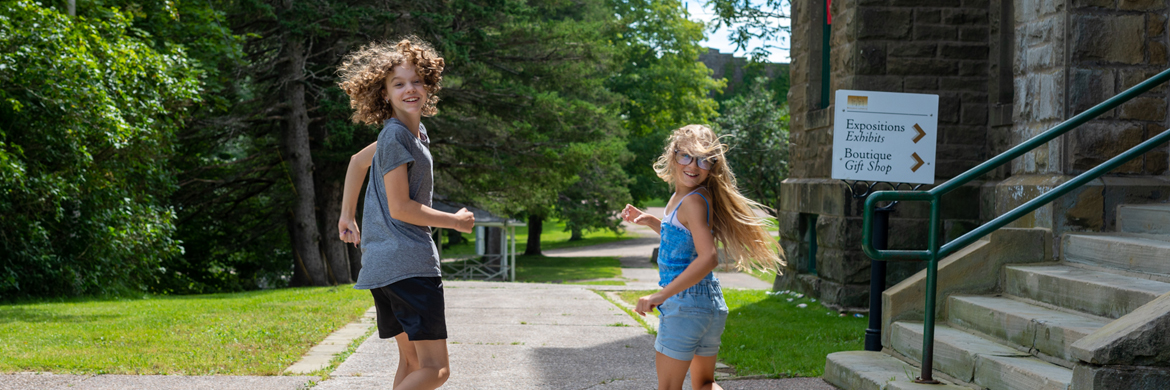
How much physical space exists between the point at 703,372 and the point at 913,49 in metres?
6.01

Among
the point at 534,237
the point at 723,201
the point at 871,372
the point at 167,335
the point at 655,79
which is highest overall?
the point at 655,79

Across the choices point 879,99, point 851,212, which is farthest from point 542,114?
point 879,99

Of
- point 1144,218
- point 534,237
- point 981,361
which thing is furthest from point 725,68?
point 981,361

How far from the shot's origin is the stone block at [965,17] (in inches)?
329

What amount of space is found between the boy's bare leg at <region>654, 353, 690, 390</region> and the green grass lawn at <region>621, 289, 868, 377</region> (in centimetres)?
218

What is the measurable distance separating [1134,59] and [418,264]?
Answer: 5.17m

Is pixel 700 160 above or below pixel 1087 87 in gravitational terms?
below

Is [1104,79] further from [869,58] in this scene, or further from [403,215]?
[403,215]

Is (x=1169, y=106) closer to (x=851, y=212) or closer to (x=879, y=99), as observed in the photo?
(x=879, y=99)

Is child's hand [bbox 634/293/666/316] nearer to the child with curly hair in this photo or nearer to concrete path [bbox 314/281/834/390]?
the child with curly hair

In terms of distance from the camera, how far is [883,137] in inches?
259

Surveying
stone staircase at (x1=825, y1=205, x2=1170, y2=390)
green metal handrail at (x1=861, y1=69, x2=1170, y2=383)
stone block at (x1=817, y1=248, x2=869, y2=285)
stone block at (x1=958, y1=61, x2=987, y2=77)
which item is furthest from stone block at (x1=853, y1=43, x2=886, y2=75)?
green metal handrail at (x1=861, y1=69, x2=1170, y2=383)

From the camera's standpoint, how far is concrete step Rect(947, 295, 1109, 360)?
420cm

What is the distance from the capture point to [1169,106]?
19.4 ft
